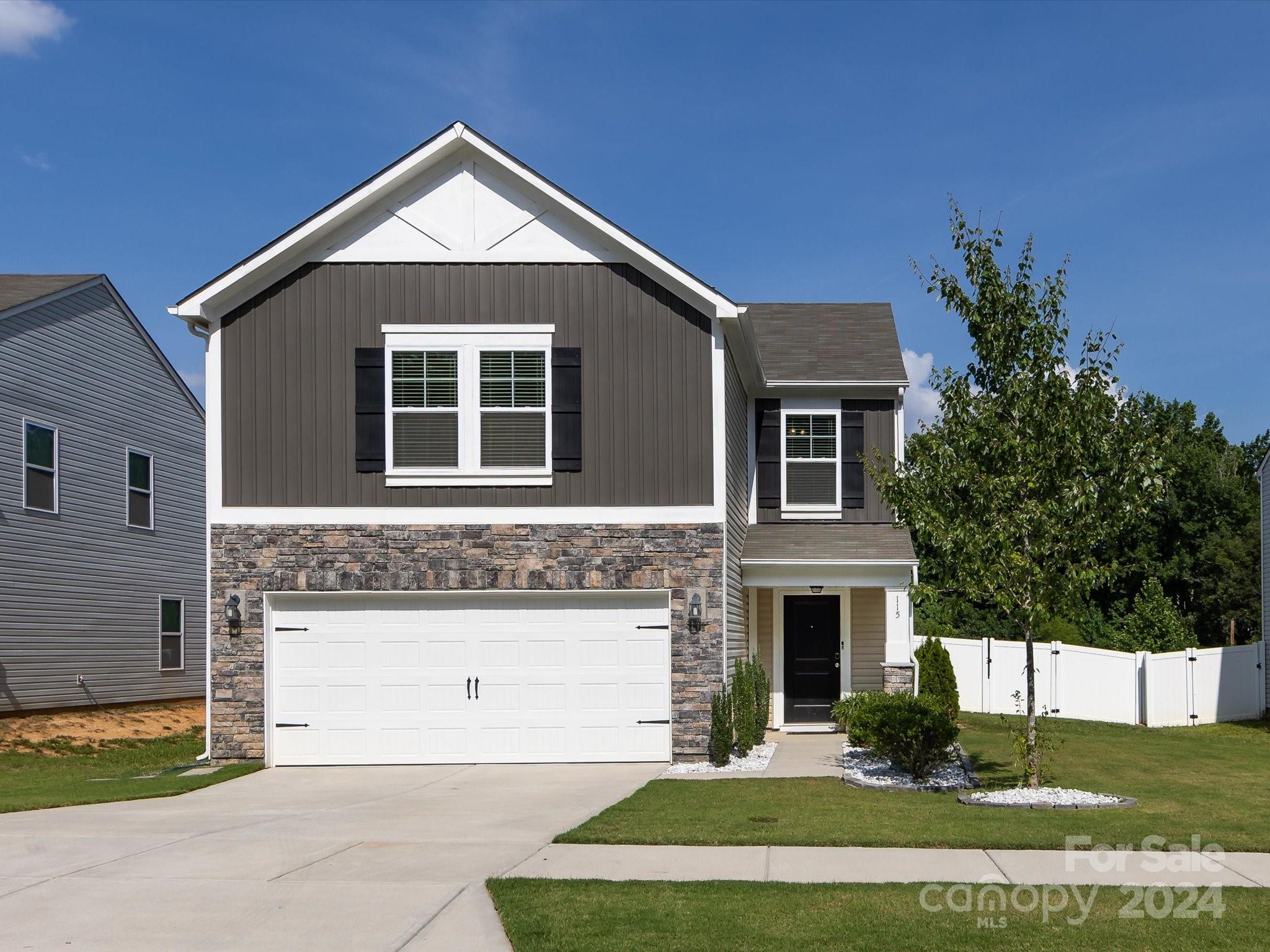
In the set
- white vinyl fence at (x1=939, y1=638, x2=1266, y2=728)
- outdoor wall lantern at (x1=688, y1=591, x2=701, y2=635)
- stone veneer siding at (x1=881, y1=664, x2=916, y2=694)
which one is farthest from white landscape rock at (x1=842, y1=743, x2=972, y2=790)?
white vinyl fence at (x1=939, y1=638, x2=1266, y2=728)

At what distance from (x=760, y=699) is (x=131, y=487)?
14.0 m

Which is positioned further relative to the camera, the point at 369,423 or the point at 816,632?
the point at 816,632

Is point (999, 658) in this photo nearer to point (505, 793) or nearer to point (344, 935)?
point (505, 793)

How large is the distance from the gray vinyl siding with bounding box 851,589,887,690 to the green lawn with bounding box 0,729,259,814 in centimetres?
941

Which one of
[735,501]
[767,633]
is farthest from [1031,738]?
[767,633]

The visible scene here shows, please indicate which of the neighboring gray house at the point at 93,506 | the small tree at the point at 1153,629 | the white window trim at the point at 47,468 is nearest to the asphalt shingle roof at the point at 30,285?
the neighboring gray house at the point at 93,506

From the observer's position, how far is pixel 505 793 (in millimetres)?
13242

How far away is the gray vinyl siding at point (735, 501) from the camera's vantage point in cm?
A: 1661

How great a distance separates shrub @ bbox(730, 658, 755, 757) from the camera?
15977 mm

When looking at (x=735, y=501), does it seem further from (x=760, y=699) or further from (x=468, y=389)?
(x=468, y=389)

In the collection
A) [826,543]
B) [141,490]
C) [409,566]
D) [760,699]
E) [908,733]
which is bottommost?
[760,699]

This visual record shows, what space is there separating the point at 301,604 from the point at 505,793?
14.2 feet

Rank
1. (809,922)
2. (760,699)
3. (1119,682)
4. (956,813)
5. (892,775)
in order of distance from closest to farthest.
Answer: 1. (809,922)
2. (956,813)
3. (892,775)
4. (760,699)
5. (1119,682)

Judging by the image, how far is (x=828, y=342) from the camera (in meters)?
22.0
